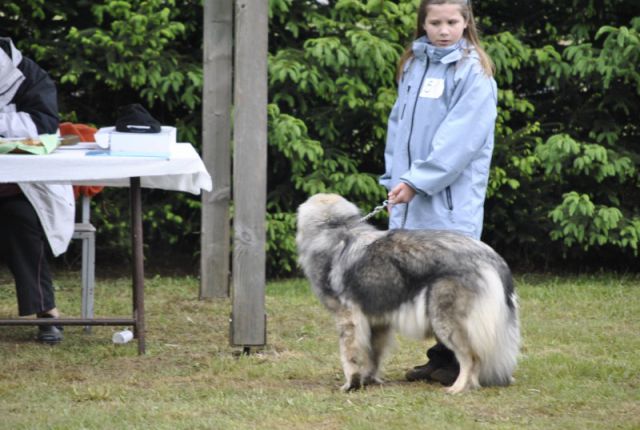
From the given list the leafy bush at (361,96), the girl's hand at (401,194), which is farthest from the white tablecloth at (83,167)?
the leafy bush at (361,96)

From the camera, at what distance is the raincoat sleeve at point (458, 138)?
16.8 ft

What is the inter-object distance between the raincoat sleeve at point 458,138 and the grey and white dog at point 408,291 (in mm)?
241

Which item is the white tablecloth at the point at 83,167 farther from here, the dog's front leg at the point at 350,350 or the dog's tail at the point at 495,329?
the dog's tail at the point at 495,329

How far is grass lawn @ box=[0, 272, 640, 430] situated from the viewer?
4.63 metres

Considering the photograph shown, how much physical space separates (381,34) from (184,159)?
319 centimetres

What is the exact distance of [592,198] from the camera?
8.99m

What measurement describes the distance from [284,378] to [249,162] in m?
1.12

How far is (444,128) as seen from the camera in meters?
5.15

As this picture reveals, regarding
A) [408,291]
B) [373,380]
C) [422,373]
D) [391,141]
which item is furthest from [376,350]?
[391,141]

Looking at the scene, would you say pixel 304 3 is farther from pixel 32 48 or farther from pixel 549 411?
pixel 549 411

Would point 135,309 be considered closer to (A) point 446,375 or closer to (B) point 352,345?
(B) point 352,345

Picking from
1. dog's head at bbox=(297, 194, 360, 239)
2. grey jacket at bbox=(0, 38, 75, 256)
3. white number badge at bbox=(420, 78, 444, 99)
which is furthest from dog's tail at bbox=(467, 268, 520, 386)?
grey jacket at bbox=(0, 38, 75, 256)

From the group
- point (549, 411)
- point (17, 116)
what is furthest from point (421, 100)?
point (17, 116)

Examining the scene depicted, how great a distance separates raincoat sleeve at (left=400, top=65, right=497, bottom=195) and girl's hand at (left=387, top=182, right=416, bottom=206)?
33 mm
